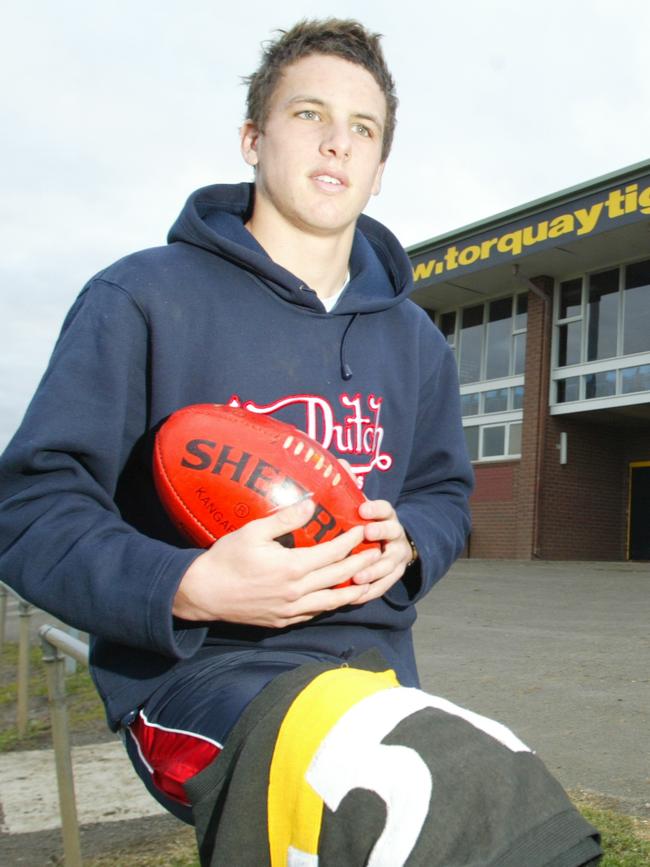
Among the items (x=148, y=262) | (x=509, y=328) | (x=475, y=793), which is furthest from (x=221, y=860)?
(x=509, y=328)

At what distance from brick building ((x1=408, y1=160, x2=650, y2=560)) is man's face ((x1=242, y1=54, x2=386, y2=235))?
1460cm

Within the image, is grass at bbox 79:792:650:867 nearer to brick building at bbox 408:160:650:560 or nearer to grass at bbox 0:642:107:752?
grass at bbox 0:642:107:752

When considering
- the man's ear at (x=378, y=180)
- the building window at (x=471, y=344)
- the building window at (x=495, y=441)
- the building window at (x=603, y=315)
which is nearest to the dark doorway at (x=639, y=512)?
the building window at (x=495, y=441)

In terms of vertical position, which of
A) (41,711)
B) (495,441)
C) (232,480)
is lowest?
(41,711)

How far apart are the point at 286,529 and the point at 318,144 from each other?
1052 millimetres

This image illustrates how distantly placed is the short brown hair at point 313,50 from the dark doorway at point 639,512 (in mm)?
17588

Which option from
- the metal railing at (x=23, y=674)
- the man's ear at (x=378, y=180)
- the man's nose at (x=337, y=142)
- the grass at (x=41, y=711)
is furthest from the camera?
the metal railing at (x=23, y=674)

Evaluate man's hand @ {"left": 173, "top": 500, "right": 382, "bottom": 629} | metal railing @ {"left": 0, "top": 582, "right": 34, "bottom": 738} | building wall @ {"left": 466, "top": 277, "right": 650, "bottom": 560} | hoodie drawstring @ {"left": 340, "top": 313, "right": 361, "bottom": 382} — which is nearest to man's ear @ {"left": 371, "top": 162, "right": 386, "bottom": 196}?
hoodie drawstring @ {"left": 340, "top": 313, "right": 361, "bottom": 382}

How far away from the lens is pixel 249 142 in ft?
7.93

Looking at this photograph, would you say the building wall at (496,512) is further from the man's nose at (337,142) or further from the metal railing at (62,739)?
the man's nose at (337,142)

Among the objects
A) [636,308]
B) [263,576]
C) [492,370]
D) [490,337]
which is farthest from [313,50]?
[490,337]

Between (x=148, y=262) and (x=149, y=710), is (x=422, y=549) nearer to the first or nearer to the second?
(x=149, y=710)

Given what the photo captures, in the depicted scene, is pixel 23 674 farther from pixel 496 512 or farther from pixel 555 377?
pixel 555 377

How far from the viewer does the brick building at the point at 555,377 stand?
16.9 m
